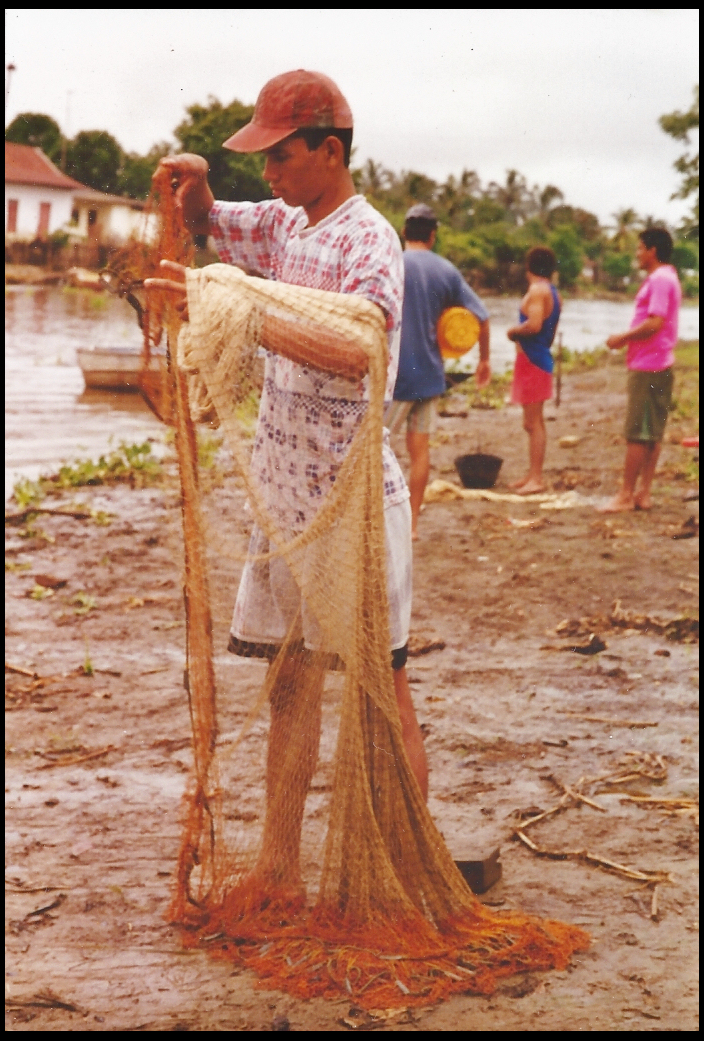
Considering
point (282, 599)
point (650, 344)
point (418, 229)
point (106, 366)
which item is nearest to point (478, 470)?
point (650, 344)

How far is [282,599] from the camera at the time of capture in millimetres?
2742

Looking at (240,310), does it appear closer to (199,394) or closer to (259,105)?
(199,394)

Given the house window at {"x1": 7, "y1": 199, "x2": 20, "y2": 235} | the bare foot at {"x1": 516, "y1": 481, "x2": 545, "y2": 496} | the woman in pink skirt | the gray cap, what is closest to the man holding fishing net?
the gray cap

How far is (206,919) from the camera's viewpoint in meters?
2.89

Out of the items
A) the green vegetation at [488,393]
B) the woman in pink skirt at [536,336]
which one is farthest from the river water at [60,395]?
the green vegetation at [488,393]

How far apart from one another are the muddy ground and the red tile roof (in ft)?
122

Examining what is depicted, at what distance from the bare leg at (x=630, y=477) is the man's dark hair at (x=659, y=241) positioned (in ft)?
3.95

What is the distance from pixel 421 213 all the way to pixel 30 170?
43.4 meters

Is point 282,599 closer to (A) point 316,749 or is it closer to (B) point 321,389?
(A) point 316,749

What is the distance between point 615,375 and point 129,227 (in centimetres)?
1888

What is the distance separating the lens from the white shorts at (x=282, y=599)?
2.71m

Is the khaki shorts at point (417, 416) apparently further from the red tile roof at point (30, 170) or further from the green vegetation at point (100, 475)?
the red tile roof at point (30, 170)

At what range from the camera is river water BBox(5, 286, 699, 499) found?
11.6 meters

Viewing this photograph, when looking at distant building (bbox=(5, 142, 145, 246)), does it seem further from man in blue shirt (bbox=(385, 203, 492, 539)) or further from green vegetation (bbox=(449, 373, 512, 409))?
man in blue shirt (bbox=(385, 203, 492, 539))
